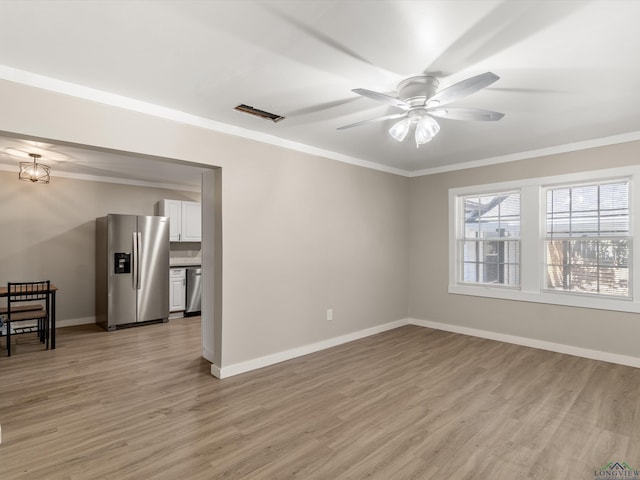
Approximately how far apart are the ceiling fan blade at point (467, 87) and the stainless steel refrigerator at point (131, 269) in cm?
Answer: 516

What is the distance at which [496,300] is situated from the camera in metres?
4.86

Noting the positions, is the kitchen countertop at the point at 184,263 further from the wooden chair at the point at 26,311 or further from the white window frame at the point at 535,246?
the white window frame at the point at 535,246

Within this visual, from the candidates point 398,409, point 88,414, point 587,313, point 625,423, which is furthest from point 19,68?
point 587,313

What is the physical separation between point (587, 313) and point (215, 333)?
428 centimetres

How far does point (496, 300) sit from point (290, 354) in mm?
2947

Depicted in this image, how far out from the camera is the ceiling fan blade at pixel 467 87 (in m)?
1.95

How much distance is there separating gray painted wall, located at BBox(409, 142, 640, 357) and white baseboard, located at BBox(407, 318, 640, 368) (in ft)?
0.15

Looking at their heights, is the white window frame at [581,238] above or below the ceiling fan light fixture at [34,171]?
below

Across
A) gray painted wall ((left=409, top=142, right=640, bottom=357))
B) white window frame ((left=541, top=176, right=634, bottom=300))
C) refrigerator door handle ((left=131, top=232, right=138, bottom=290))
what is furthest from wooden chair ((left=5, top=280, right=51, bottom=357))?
white window frame ((left=541, top=176, right=634, bottom=300))

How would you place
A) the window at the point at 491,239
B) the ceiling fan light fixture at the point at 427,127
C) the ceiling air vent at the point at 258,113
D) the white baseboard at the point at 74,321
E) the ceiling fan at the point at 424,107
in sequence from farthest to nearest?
the white baseboard at the point at 74,321, the window at the point at 491,239, the ceiling air vent at the point at 258,113, the ceiling fan light fixture at the point at 427,127, the ceiling fan at the point at 424,107

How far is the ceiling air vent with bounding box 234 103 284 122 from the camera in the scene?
10.4 feet

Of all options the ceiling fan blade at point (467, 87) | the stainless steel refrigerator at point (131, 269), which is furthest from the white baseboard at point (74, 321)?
the ceiling fan blade at point (467, 87)

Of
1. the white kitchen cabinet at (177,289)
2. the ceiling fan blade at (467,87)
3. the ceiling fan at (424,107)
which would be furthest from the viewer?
the white kitchen cabinet at (177,289)

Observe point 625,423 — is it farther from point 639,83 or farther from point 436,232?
point 436,232
